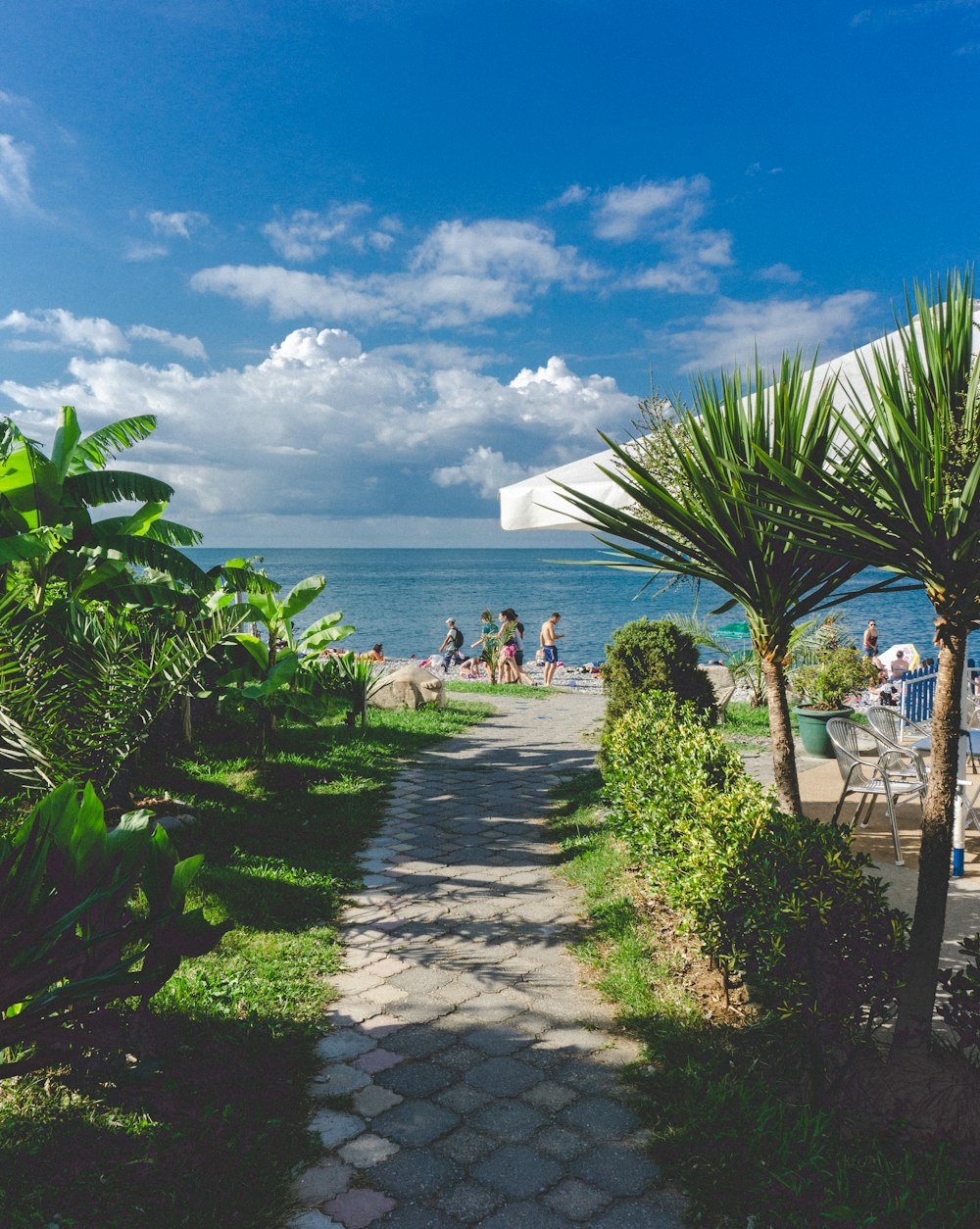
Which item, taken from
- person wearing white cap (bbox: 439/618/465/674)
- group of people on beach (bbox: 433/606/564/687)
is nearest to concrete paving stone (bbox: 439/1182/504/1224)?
group of people on beach (bbox: 433/606/564/687)

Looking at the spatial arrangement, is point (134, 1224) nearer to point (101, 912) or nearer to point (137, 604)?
point (101, 912)

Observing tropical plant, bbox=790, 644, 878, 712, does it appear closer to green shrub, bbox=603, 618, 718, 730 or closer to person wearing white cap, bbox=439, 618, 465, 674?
green shrub, bbox=603, 618, 718, 730

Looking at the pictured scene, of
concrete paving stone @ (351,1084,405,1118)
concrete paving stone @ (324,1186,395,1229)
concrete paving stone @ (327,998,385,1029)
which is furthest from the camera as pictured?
concrete paving stone @ (327,998,385,1029)

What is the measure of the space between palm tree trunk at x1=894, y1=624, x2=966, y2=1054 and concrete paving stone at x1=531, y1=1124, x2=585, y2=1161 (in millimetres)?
1258

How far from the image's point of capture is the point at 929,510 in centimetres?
261

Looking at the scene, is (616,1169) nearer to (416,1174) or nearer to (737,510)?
(416,1174)

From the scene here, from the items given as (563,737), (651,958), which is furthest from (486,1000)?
(563,737)

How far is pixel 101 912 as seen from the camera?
2939 mm

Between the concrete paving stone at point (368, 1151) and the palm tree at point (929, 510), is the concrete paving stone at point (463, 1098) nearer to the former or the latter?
the concrete paving stone at point (368, 1151)

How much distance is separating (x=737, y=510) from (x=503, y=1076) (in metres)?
2.55

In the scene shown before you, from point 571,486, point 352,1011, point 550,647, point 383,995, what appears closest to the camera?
point 352,1011

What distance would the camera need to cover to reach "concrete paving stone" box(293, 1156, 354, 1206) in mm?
2732

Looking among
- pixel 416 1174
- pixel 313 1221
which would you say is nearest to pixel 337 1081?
pixel 416 1174

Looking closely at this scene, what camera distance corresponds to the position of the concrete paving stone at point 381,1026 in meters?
3.77
